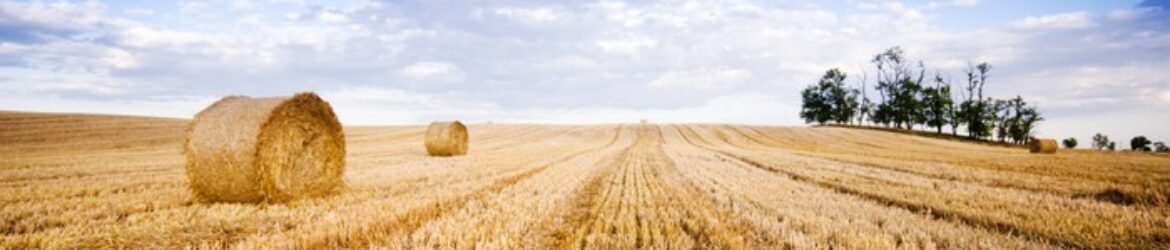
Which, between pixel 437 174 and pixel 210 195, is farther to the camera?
pixel 437 174

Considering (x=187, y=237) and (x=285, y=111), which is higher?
(x=285, y=111)

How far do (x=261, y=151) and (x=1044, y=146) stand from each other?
3614cm

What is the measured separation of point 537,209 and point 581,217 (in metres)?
0.54

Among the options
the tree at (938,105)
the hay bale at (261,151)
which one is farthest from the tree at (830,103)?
the hay bale at (261,151)

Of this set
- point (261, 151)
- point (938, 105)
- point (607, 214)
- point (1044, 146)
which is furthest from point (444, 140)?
point (938, 105)

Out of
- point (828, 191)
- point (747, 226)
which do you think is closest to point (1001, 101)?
point (828, 191)

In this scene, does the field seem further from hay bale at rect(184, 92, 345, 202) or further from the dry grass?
the dry grass

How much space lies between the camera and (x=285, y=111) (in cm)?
837

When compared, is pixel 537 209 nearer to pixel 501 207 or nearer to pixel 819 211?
pixel 501 207

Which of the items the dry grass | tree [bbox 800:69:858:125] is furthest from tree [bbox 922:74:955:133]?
the dry grass

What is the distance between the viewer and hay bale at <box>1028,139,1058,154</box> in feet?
105

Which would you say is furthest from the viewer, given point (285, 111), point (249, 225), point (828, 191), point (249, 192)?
point (828, 191)

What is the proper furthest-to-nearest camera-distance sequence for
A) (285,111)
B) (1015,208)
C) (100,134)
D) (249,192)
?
(100,134), (285,111), (249,192), (1015,208)

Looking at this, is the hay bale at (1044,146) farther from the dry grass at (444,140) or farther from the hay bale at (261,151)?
the hay bale at (261,151)
